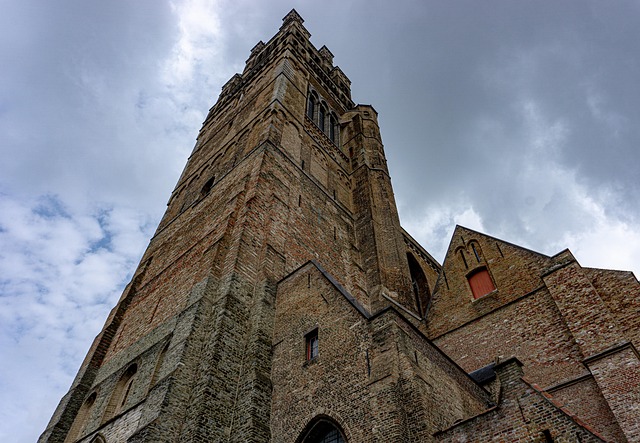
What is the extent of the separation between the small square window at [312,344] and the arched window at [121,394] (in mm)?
4928

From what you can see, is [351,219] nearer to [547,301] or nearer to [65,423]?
[547,301]

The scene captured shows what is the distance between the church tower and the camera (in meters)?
9.39

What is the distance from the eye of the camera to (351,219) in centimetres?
1977

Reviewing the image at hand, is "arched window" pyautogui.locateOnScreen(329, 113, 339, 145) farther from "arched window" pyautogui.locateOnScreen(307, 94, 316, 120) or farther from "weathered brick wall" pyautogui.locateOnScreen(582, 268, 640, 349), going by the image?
"weathered brick wall" pyautogui.locateOnScreen(582, 268, 640, 349)

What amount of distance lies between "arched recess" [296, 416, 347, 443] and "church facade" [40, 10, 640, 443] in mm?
39

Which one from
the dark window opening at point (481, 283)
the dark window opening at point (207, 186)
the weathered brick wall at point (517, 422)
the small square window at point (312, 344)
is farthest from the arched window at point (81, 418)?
the dark window opening at point (481, 283)

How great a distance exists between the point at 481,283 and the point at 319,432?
8.03m

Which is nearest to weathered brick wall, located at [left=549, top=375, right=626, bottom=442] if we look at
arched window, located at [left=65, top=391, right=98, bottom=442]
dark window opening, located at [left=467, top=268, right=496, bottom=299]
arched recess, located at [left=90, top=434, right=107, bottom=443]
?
dark window opening, located at [left=467, top=268, right=496, bottom=299]

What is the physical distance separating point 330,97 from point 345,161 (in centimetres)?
A: 618

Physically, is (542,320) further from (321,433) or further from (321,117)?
(321,117)

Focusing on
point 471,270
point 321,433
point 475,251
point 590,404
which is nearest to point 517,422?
point 321,433

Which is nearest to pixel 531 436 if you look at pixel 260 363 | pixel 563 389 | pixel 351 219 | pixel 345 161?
pixel 563 389

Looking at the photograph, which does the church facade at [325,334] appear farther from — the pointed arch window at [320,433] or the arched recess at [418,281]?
the arched recess at [418,281]

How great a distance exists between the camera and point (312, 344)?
1017 cm
